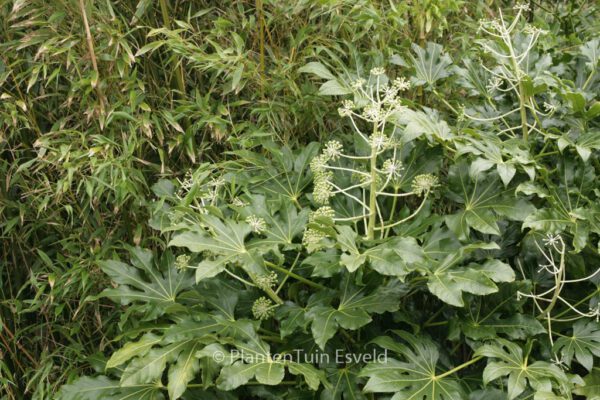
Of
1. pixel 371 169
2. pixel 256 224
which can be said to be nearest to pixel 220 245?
pixel 256 224

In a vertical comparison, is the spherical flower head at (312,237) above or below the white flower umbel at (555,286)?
above

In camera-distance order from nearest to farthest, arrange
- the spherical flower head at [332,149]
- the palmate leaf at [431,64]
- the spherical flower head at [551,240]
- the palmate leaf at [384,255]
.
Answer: the palmate leaf at [384,255], the spherical flower head at [551,240], the spherical flower head at [332,149], the palmate leaf at [431,64]

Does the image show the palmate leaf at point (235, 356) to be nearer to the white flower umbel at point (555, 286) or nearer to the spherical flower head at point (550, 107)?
the white flower umbel at point (555, 286)

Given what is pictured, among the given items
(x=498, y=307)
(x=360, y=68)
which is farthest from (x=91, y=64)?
(x=498, y=307)

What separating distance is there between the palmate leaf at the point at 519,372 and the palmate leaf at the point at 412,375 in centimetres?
12

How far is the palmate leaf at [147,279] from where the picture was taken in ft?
6.60

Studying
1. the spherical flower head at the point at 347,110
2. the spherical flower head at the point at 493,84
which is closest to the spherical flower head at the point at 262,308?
the spherical flower head at the point at 347,110

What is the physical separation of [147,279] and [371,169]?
75cm

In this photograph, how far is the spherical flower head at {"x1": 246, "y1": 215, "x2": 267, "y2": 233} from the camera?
6.07ft

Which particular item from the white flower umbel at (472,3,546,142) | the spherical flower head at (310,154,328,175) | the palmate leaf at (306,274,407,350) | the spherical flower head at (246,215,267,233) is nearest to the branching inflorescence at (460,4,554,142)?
the white flower umbel at (472,3,546,142)

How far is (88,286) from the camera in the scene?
235 centimetres

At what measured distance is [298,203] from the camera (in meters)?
2.18

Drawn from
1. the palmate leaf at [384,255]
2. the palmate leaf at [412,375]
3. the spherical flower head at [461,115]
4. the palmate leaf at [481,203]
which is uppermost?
the spherical flower head at [461,115]

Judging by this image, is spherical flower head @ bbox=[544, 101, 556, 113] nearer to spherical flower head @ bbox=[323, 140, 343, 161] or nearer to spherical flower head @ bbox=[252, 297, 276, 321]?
spherical flower head @ bbox=[323, 140, 343, 161]
